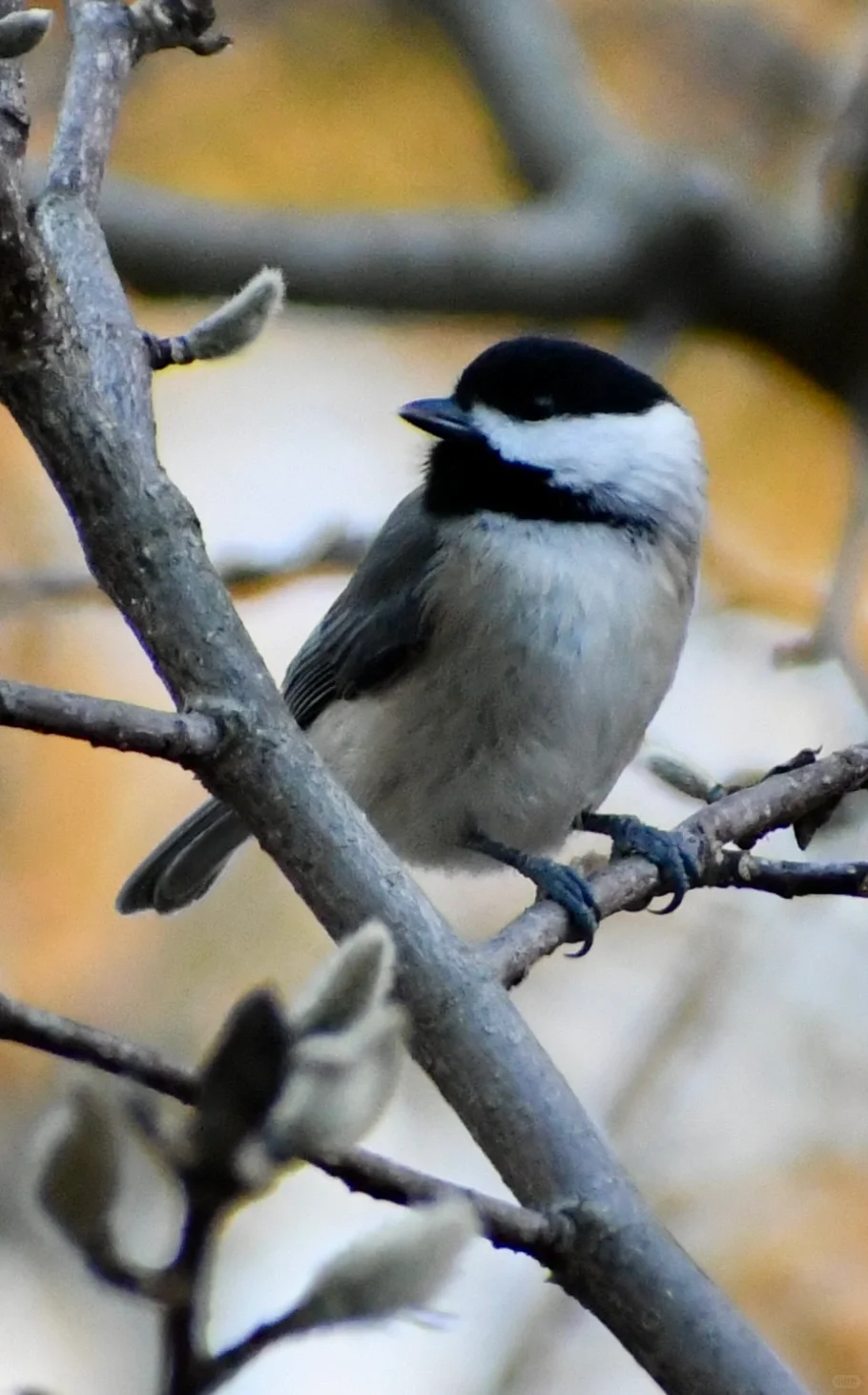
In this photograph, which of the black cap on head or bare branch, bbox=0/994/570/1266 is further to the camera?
the black cap on head

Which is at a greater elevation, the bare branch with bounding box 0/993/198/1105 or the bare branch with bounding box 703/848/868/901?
the bare branch with bounding box 703/848/868/901

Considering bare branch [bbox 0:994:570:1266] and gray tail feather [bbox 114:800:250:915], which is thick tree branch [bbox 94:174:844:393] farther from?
bare branch [bbox 0:994:570:1266]

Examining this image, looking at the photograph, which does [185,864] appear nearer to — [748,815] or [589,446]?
[589,446]

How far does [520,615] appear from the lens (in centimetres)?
136

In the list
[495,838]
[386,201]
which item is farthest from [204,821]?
[386,201]

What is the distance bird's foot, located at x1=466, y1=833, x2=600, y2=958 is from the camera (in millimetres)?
830

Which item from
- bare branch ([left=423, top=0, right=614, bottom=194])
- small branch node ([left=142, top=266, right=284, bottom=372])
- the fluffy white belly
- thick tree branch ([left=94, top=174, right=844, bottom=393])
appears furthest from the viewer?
bare branch ([left=423, top=0, right=614, bottom=194])

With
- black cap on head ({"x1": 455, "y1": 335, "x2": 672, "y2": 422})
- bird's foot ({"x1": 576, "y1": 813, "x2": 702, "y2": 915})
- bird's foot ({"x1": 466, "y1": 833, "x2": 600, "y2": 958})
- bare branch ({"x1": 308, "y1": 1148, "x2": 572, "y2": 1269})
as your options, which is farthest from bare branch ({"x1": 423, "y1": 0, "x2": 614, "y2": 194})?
→ bare branch ({"x1": 308, "y1": 1148, "x2": 572, "y2": 1269})

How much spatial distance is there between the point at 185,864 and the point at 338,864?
99 cm

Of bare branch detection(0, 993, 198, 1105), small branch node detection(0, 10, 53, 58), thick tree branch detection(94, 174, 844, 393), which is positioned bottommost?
bare branch detection(0, 993, 198, 1105)

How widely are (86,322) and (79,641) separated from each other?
1397mm

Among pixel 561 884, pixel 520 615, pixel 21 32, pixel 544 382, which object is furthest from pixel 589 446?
pixel 21 32

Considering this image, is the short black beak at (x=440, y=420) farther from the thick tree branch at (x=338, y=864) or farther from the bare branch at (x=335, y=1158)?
the bare branch at (x=335, y=1158)

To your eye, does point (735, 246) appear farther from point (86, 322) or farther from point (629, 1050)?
point (86, 322)
